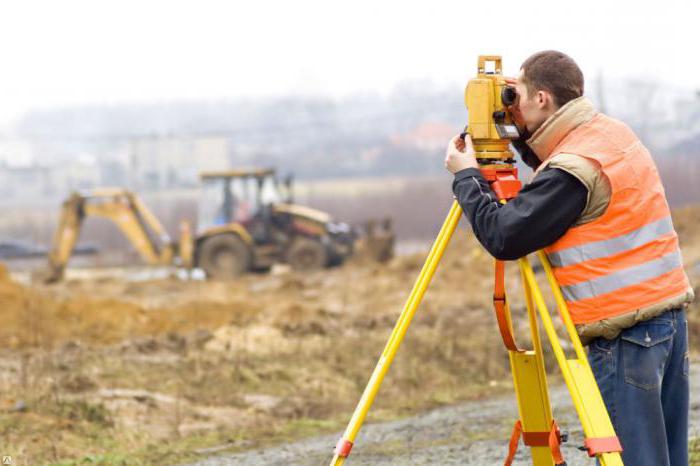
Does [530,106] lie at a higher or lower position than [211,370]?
higher

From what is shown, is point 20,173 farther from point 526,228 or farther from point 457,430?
point 526,228

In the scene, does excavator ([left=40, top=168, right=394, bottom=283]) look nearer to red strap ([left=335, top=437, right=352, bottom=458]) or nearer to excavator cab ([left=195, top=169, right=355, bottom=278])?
excavator cab ([left=195, top=169, right=355, bottom=278])

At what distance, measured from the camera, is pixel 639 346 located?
3654 mm

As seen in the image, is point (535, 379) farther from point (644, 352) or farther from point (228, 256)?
point (228, 256)

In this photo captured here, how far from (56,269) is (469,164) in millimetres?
24560

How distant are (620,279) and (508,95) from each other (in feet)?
2.18

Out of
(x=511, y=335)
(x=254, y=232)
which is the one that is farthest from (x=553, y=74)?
(x=254, y=232)

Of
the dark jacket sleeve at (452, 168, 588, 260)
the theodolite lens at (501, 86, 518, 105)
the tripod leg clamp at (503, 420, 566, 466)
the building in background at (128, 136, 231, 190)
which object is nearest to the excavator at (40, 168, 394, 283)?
the tripod leg clamp at (503, 420, 566, 466)

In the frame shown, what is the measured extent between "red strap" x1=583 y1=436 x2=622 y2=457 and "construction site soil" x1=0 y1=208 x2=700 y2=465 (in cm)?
385

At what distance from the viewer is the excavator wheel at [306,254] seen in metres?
25.3

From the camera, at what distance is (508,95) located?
12.4 ft

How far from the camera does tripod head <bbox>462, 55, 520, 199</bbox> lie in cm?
380

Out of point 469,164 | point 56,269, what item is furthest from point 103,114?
point 469,164

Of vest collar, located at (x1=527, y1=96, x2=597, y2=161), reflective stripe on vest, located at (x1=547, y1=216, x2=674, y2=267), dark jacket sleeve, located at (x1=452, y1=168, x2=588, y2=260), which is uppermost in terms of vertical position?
vest collar, located at (x1=527, y1=96, x2=597, y2=161)
